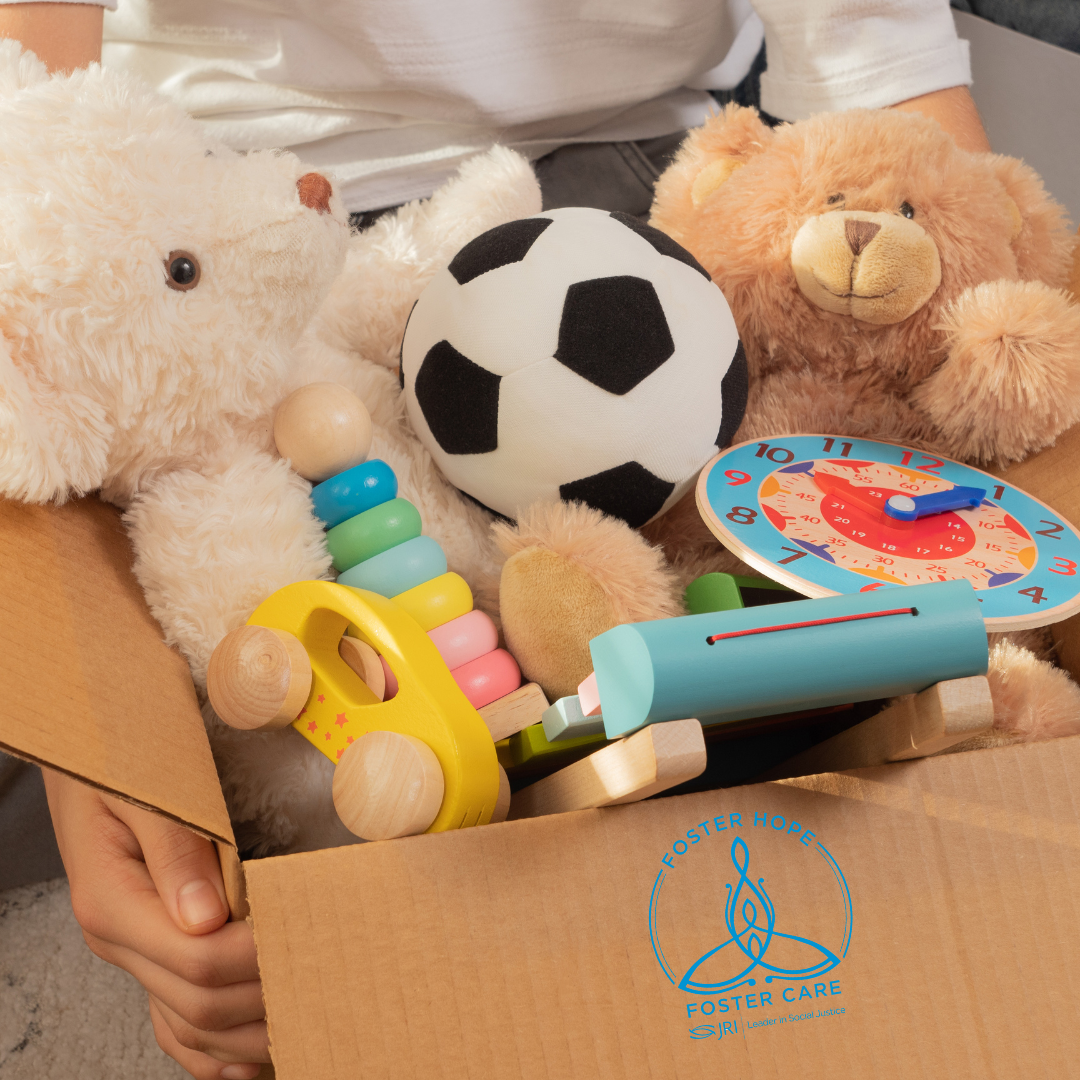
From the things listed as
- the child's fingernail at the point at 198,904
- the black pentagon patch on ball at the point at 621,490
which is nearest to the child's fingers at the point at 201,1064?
the child's fingernail at the point at 198,904

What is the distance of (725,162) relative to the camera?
87cm

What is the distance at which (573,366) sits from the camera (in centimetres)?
63

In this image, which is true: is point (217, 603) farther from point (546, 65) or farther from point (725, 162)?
point (546, 65)

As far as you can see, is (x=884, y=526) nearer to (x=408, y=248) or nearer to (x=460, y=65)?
(x=408, y=248)

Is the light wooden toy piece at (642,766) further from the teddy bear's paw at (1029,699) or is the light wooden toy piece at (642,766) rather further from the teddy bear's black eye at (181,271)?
the teddy bear's black eye at (181,271)

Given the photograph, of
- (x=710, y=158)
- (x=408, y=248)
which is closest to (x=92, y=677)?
(x=408, y=248)

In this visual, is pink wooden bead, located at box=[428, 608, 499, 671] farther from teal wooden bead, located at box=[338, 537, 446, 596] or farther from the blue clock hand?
the blue clock hand

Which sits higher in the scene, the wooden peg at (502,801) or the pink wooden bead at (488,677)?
the pink wooden bead at (488,677)

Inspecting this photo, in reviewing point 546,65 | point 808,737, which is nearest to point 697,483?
point 808,737

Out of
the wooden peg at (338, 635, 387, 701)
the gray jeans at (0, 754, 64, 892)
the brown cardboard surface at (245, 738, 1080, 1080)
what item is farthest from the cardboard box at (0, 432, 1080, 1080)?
the gray jeans at (0, 754, 64, 892)

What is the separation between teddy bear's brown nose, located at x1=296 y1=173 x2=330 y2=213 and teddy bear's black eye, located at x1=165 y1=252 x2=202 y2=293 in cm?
9

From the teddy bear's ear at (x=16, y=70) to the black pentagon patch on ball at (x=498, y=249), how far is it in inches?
12.2

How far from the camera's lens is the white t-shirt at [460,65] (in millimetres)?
911

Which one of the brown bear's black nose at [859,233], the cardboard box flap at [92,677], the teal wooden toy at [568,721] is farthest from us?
the brown bear's black nose at [859,233]
